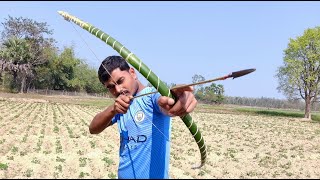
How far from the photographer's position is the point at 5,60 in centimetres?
6103

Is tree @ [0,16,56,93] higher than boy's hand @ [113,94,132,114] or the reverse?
higher

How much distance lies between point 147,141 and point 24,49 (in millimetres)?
66143

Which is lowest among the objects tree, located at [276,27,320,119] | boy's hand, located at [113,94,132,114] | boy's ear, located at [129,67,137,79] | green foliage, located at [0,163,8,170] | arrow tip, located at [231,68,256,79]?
green foliage, located at [0,163,8,170]

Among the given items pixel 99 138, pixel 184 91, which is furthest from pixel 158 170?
pixel 99 138

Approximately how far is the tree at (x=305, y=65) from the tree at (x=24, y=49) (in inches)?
1671

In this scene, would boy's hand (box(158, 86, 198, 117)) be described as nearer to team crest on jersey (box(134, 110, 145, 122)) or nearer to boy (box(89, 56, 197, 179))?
boy (box(89, 56, 197, 179))

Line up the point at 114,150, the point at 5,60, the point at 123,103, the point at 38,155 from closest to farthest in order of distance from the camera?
the point at 123,103 → the point at 38,155 → the point at 114,150 → the point at 5,60

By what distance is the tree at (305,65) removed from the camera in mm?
56219

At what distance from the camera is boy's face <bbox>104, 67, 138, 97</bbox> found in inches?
117

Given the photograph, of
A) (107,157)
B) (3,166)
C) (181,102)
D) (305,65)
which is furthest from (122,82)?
(305,65)

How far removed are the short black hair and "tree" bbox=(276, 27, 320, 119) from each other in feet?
185

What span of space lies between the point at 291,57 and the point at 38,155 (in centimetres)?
5222

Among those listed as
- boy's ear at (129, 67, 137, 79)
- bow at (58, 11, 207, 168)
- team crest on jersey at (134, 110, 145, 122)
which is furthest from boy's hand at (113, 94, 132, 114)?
boy's ear at (129, 67, 137, 79)

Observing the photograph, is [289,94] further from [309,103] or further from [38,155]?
[38,155]
